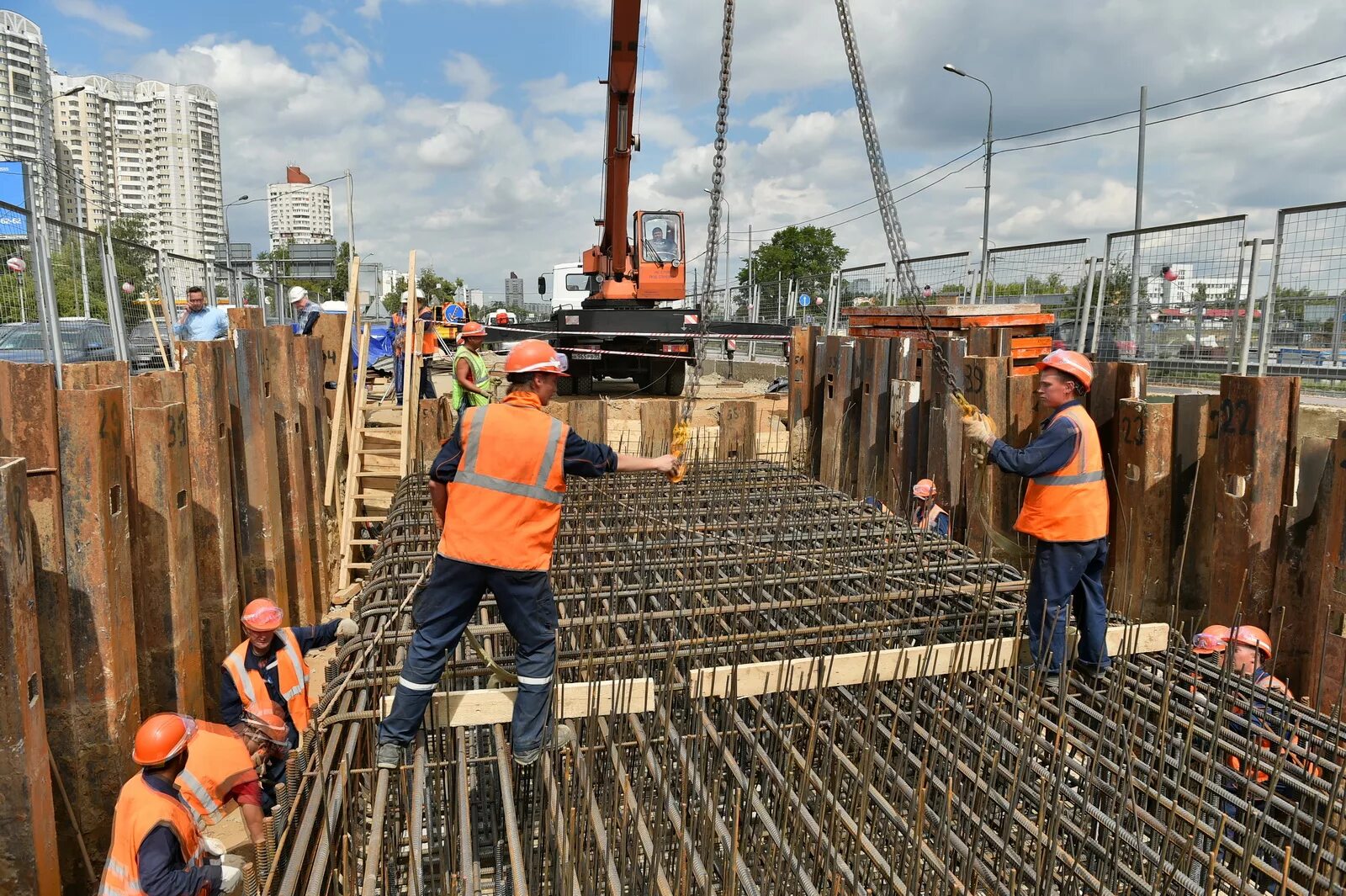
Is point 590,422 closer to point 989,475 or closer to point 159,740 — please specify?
point 989,475

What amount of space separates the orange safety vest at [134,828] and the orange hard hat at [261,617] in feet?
4.16

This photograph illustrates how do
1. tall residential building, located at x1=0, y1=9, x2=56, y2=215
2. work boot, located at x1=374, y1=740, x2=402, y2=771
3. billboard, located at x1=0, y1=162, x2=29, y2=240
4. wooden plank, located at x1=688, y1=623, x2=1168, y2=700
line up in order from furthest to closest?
tall residential building, located at x1=0, y1=9, x2=56, y2=215
billboard, located at x1=0, y1=162, x2=29, y2=240
wooden plank, located at x1=688, y1=623, x2=1168, y2=700
work boot, located at x1=374, y1=740, x2=402, y2=771

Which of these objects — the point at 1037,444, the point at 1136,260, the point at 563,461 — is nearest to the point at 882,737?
the point at 1037,444

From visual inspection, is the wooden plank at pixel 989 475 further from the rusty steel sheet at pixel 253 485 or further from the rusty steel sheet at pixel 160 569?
the rusty steel sheet at pixel 253 485

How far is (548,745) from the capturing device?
370 cm

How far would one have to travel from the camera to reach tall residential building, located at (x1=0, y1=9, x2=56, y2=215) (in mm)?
8396

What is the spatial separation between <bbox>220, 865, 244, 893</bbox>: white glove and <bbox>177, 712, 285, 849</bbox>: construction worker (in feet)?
0.64

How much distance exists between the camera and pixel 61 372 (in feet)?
21.5

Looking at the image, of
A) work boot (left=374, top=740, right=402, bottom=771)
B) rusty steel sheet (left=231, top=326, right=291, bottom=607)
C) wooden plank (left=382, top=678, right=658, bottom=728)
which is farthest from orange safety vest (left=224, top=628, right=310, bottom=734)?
work boot (left=374, top=740, right=402, bottom=771)

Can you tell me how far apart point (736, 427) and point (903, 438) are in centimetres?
243

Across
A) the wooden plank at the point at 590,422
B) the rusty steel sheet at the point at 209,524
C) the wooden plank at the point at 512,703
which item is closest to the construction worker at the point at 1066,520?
the wooden plank at the point at 512,703

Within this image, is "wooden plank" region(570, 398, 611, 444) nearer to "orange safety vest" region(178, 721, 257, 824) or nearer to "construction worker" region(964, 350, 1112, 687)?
"orange safety vest" region(178, 721, 257, 824)

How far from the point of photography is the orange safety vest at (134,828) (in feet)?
12.2

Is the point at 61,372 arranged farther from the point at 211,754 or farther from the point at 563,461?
the point at 563,461
